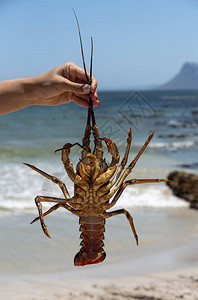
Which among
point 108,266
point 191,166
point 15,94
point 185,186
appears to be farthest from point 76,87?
point 191,166

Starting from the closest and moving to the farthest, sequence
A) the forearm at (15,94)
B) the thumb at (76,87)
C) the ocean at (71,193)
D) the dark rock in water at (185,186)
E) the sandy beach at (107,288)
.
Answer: the thumb at (76,87)
the forearm at (15,94)
the ocean at (71,193)
the sandy beach at (107,288)
the dark rock in water at (185,186)

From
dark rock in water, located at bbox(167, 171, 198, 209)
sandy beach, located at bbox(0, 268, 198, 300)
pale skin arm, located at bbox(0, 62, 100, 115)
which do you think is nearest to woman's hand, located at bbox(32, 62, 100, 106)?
pale skin arm, located at bbox(0, 62, 100, 115)

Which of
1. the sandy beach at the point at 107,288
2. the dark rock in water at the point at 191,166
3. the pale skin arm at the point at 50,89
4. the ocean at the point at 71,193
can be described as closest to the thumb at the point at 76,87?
the pale skin arm at the point at 50,89

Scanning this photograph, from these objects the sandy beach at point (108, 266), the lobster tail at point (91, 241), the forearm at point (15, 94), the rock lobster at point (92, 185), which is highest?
the forearm at point (15, 94)

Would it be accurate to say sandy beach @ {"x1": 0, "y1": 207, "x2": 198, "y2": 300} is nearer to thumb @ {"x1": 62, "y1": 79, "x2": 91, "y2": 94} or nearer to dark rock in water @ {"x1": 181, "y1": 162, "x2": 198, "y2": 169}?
thumb @ {"x1": 62, "y1": 79, "x2": 91, "y2": 94}

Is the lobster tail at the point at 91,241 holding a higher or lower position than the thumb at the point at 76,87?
lower

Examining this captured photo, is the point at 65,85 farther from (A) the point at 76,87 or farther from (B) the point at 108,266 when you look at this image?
(B) the point at 108,266

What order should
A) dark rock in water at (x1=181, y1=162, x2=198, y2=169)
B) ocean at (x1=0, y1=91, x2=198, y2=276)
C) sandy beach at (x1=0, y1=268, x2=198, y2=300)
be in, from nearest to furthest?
ocean at (x1=0, y1=91, x2=198, y2=276) < sandy beach at (x1=0, y1=268, x2=198, y2=300) < dark rock in water at (x1=181, y1=162, x2=198, y2=169)

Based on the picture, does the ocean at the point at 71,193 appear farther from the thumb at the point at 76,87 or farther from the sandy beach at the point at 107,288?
the thumb at the point at 76,87
